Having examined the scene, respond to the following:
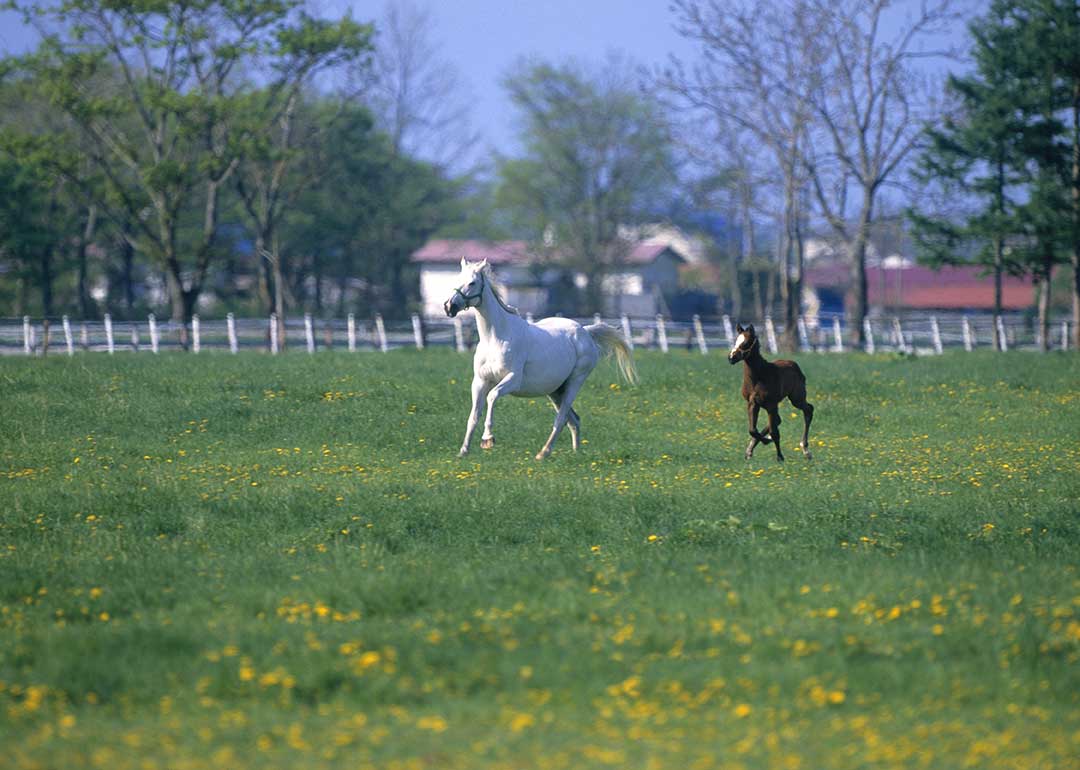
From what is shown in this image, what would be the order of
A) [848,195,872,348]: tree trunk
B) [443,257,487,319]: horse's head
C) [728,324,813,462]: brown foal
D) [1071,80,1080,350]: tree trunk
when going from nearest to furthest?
[443,257,487,319]: horse's head < [728,324,813,462]: brown foal < [1071,80,1080,350]: tree trunk < [848,195,872,348]: tree trunk

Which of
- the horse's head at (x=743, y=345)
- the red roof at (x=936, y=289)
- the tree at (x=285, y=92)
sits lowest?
the horse's head at (x=743, y=345)

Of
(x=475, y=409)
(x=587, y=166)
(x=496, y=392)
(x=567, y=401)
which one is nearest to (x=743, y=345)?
(x=567, y=401)

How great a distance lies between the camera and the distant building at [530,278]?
77125 millimetres

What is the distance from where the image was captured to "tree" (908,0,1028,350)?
46906mm

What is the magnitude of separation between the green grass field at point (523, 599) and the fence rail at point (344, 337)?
21.4m

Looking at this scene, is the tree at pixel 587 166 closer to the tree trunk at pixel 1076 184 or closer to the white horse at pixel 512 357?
the tree trunk at pixel 1076 184

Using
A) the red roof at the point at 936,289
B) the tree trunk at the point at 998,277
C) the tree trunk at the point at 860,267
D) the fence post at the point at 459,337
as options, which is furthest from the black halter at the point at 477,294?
the red roof at the point at 936,289

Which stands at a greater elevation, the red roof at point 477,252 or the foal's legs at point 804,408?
the red roof at point 477,252

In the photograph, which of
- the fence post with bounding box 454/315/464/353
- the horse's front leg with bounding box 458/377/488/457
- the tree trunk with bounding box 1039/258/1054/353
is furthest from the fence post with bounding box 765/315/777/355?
the horse's front leg with bounding box 458/377/488/457

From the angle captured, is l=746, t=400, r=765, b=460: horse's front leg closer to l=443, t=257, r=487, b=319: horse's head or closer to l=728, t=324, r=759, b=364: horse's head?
l=728, t=324, r=759, b=364: horse's head

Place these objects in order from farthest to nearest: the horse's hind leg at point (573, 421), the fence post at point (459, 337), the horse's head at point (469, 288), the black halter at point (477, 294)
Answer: the fence post at point (459, 337)
the horse's hind leg at point (573, 421)
the black halter at point (477, 294)
the horse's head at point (469, 288)

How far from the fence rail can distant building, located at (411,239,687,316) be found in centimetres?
2154

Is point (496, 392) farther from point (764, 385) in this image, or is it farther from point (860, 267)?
point (860, 267)

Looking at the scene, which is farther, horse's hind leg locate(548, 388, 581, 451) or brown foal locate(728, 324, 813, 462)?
horse's hind leg locate(548, 388, 581, 451)
